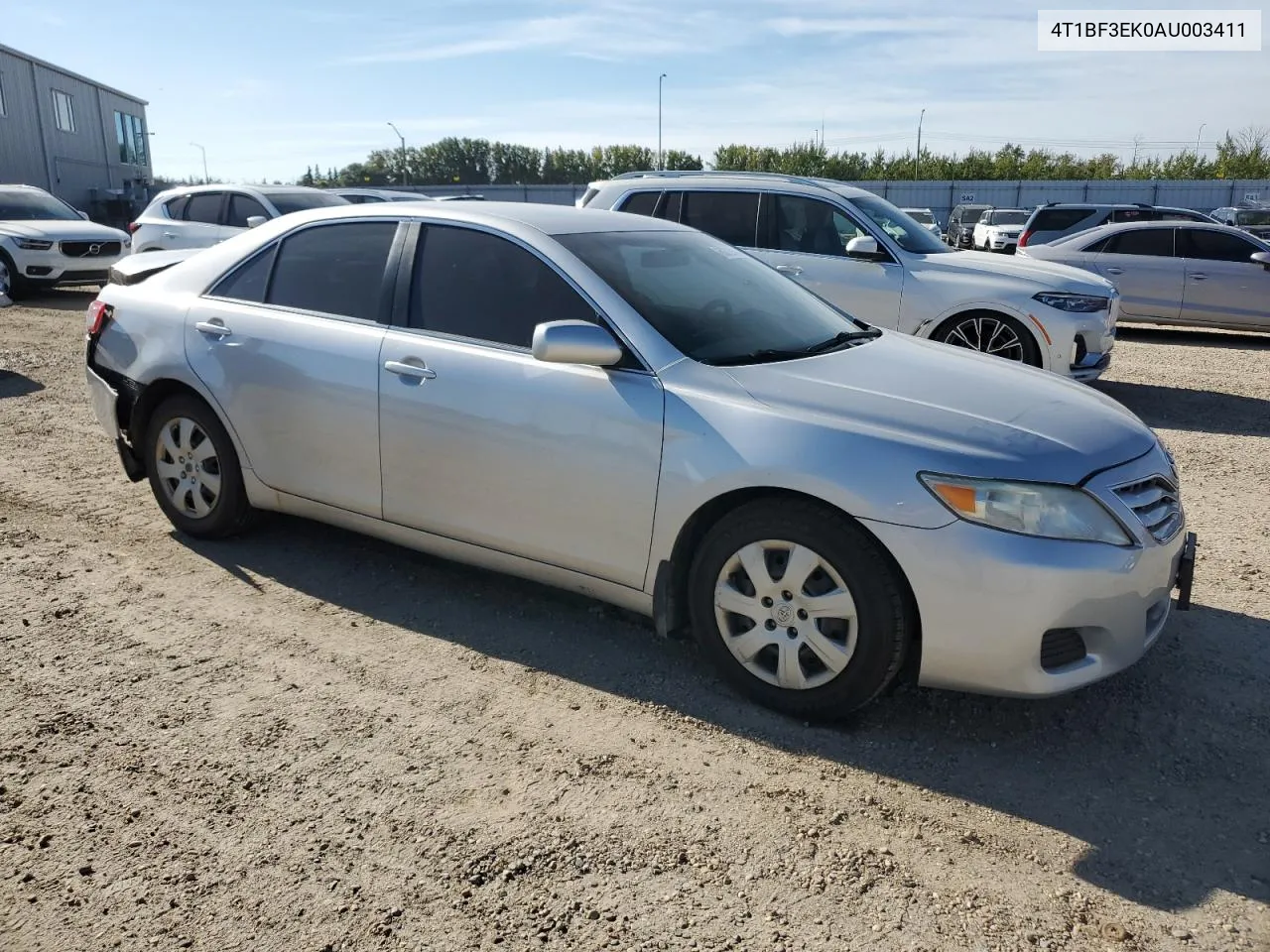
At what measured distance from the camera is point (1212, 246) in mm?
12672

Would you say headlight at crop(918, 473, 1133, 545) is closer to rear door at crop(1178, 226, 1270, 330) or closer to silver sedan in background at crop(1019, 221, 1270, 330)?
silver sedan in background at crop(1019, 221, 1270, 330)

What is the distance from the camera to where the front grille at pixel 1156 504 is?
329 centimetres

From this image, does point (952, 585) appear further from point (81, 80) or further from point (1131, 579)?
point (81, 80)

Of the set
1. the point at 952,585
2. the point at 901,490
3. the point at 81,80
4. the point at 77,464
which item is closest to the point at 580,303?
the point at 901,490

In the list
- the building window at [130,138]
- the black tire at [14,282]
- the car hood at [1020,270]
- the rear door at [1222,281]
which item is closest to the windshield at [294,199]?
the black tire at [14,282]

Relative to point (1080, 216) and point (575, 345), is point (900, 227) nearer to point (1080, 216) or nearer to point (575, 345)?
point (575, 345)

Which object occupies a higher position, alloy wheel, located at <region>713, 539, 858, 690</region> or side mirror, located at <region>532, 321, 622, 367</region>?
side mirror, located at <region>532, 321, 622, 367</region>

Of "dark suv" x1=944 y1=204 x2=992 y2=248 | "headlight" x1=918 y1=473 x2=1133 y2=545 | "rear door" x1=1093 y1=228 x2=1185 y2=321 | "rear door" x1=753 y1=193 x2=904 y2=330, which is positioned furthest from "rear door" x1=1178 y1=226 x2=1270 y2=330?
"dark suv" x1=944 y1=204 x2=992 y2=248

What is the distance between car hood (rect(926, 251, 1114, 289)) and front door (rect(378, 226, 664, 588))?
5446 mm

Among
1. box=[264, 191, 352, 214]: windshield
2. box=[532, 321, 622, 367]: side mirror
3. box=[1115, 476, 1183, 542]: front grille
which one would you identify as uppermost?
box=[264, 191, 352, 214]: windshield

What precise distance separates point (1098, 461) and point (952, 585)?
675 millimetres

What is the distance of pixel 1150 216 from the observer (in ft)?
51.9

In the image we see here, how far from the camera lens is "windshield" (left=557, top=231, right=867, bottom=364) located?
382 cm

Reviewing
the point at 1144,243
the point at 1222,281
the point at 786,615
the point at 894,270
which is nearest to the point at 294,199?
the point at 894,270
